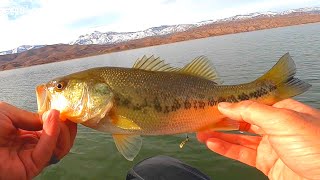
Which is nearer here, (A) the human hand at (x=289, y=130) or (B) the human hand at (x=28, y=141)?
(A) the human hand at (x=289, y=130)

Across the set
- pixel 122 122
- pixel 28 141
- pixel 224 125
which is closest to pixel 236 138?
pixel 224 125

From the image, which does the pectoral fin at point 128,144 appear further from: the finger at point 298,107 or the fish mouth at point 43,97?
the finger at point 298,107

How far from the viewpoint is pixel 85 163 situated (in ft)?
47.2

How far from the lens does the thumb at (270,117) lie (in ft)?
13.0

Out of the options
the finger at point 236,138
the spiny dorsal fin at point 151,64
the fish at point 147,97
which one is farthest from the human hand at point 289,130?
the spiny dorsal fin at point 151,64

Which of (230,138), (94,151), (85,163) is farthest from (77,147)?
(230,138)

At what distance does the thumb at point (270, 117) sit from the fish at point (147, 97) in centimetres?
76

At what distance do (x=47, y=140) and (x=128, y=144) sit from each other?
131 cm

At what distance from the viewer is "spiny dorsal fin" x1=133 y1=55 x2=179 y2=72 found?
522 cm

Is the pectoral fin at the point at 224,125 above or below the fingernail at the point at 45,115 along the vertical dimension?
below

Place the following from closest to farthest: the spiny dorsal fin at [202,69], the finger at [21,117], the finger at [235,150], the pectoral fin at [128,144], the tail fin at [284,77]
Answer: the finger at [21,117] < the pectoral fin at [128,144] < the tail fin at [284,77] < the spiny dorsal fin at [202,69] < the finger at [235,150]

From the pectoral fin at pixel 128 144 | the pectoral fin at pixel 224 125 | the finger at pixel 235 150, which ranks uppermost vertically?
the pectoral fin at pixel 224 125

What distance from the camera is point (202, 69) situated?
5496 millimetres

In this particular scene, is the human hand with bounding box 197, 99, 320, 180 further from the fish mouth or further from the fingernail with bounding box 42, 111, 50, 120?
the fish mouth
